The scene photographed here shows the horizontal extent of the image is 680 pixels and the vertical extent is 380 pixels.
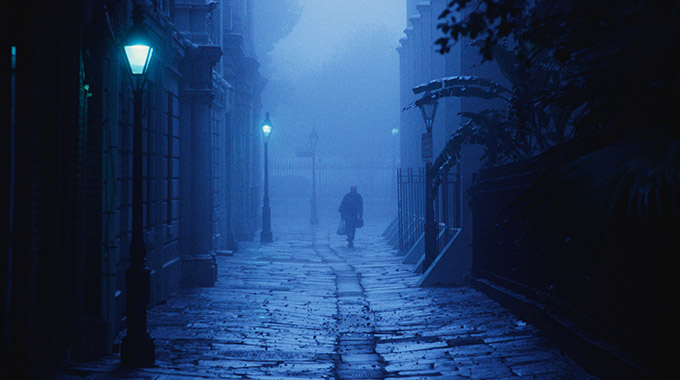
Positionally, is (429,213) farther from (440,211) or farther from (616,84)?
(616,84)

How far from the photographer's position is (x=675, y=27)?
532 centimetres

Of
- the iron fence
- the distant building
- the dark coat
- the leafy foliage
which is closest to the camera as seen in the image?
the leafy foliage

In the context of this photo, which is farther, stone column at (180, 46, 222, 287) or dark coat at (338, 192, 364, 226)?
dark coat at (338, 192, 364, 226)

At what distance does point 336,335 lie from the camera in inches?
424

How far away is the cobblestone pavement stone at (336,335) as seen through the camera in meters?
8.33

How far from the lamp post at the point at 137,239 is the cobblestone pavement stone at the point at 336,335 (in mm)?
225

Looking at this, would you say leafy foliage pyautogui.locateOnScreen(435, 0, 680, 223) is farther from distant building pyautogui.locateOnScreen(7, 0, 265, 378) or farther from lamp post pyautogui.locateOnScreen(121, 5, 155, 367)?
distant building pyautogui.locateOnScreen(7, 0, 265, 378)

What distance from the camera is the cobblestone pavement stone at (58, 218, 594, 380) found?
27.3 feet

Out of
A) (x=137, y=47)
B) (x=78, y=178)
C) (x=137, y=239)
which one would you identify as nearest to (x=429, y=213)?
(x=137, y=239)

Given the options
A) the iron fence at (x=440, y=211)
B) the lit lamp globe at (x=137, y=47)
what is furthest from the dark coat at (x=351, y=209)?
the lit lamp globe at (x=137, y=47)

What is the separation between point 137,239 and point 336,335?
321cm

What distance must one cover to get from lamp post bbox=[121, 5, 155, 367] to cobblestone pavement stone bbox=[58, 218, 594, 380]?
0.74 feet

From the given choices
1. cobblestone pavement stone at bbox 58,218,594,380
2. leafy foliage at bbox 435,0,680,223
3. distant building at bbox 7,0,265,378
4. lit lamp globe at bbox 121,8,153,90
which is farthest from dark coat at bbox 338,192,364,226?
leafy foliage at bbox 435,0,680,223

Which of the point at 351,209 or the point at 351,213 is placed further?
the point at 351,209
